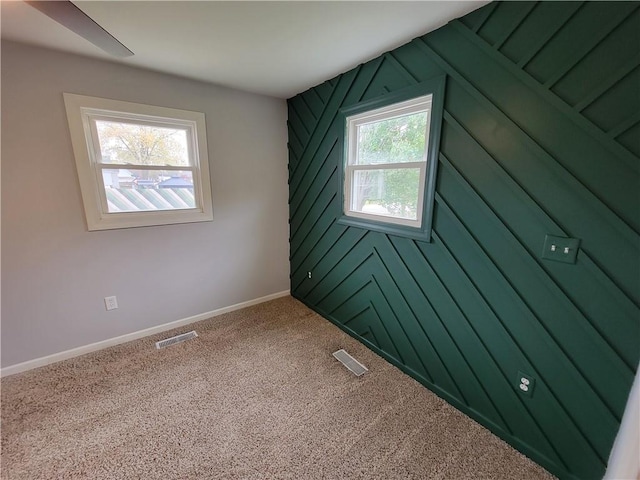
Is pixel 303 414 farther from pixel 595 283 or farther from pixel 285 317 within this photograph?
pixel 595 283

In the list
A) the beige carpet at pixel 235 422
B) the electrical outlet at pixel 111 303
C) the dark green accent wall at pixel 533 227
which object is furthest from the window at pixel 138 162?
the dark green accent wall at pixel 533 227

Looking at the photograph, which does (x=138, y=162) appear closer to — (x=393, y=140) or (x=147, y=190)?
(x=147, y=190)

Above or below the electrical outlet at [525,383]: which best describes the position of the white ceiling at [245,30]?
above

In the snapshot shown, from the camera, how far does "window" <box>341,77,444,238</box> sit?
1727 millimetres

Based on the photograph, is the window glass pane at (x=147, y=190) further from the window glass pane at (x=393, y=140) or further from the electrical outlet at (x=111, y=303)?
the window glass pane at (x=393, y=140)

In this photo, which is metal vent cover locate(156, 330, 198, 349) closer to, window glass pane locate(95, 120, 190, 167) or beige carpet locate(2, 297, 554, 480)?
beige carpet locate(2, 297, 554, 480)

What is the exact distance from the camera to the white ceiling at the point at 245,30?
1.39 metres

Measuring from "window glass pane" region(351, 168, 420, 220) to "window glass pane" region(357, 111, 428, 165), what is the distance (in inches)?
4.0

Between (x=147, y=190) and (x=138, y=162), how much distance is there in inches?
10.1

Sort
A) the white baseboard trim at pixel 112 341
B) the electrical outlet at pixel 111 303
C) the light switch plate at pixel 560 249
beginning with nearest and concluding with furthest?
the light switch plate at pixel 560 249, the white baseboard trim at pixel 112 341, the electrical outlet at pixel 111 303

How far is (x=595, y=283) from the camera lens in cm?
117

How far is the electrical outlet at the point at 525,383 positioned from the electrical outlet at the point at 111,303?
3.16m

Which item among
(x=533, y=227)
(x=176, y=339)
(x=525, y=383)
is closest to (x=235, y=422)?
(x=176, y=339)

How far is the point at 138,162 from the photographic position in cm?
231
